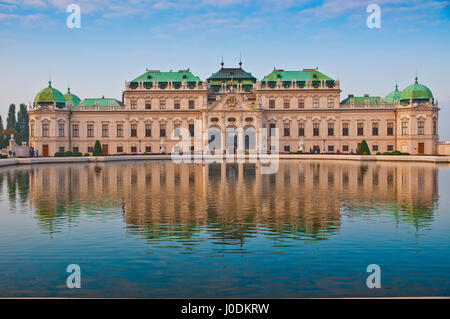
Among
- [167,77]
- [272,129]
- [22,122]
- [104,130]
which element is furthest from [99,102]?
[272,129]

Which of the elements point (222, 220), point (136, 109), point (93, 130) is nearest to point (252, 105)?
point (136, 109)


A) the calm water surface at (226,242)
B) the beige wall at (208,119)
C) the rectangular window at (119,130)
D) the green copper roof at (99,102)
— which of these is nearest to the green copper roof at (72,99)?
the green copper roof at (99,102)

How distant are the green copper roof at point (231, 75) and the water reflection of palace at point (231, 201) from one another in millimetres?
61424

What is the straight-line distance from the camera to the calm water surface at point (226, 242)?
12.0 m

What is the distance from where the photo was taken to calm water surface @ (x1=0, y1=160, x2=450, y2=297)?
12039 millimetres

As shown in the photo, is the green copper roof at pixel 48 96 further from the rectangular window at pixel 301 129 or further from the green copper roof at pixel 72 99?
Result: the rectangular window at pixel 301 129

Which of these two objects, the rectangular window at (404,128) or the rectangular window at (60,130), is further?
the rectangular window at (60,130)

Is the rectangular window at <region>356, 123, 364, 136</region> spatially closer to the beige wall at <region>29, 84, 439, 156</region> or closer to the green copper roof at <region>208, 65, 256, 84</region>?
the beige wall at <region>29, 84, 439, 156</region>

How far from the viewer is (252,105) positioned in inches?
3597

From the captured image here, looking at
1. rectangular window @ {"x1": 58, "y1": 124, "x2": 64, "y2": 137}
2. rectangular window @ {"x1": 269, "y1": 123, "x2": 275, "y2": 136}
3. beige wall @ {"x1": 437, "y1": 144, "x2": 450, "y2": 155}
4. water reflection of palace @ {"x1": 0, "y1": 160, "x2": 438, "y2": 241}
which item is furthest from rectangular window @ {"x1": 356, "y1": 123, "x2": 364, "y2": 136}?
rectangular window @ {"x1": 58, "y1": 124, "x2": 64, "y2": 137}

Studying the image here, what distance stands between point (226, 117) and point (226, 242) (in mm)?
76403

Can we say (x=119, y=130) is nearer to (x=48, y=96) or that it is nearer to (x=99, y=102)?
(x=99, y=102)
